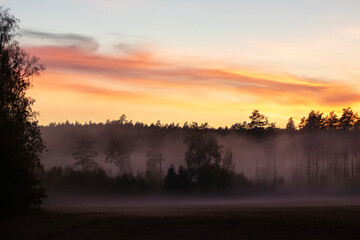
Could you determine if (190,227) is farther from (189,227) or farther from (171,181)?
(171,181)

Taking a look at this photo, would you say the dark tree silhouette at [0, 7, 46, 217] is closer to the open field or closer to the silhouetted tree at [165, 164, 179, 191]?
the open field

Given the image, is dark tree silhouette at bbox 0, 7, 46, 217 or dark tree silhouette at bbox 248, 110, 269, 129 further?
dark tree silhouette at bbox 248, 110, 269, 129

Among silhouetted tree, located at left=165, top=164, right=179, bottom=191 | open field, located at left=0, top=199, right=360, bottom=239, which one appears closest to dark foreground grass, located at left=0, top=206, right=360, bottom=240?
open field, located at left=0, top=199, right=360, bottom=239

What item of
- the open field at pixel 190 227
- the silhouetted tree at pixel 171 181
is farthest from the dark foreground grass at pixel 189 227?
the silhouetted tree at pixel 171 181

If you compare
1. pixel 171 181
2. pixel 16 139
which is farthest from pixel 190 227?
pixel 171 181

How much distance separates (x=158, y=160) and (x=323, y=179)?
155 ft

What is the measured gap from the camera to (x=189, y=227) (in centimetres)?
4425

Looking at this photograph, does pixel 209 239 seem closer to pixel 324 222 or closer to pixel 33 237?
pixel 324 222

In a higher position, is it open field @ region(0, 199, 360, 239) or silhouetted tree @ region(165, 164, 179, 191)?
silhouetted tree @ region(165, 164, 179, 191)

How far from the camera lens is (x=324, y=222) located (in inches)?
1654

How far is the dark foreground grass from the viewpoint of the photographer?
4019 centimetres

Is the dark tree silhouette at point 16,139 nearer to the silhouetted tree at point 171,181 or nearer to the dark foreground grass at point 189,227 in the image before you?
the dark foreground grass at point 189,227

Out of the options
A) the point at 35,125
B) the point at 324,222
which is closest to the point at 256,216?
the point at 324,222

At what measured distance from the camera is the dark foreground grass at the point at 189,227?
40.2 metres
